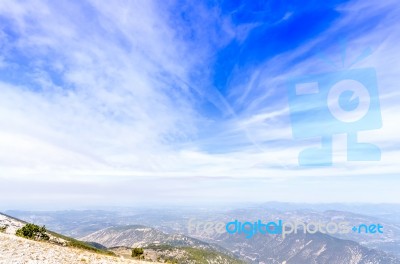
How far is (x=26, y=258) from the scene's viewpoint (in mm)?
34781

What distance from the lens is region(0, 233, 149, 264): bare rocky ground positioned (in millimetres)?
34500

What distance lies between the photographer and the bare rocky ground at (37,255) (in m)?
34.5

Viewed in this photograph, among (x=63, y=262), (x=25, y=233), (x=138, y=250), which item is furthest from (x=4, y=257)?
(x=138, y=250)

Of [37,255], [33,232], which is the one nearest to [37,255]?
[37,255]

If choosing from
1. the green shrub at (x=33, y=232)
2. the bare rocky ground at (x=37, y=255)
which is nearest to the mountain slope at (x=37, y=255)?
the bare rocky ground at (x=37, y=255)

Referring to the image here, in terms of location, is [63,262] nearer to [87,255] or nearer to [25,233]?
[87,255]

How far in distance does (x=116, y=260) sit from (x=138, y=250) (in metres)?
44.5

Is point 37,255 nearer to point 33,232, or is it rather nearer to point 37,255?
point 37,255

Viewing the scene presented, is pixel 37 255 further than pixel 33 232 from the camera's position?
No

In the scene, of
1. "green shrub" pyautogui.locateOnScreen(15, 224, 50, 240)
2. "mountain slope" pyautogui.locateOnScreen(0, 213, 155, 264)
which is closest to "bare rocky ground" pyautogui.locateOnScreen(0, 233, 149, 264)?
"mountain slope" pyautogui.locateOnScreen(0, 213, 155, 264)

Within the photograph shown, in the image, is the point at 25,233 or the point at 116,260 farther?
the point at 25,233

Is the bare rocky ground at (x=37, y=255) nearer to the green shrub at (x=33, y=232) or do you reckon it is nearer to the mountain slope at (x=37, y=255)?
the mountain slope at (x=37, y=255)

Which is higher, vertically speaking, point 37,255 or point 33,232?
point 37,255

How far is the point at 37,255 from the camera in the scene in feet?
119
